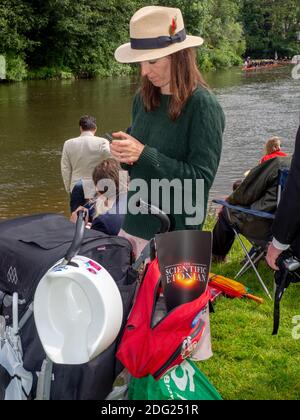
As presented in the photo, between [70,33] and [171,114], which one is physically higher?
[171,114]

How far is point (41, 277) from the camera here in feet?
6.87

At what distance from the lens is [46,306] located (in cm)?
191

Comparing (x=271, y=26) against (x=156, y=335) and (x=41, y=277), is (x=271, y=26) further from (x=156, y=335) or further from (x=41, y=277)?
(x=156, y=335)

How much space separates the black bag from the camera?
1998 millimetres

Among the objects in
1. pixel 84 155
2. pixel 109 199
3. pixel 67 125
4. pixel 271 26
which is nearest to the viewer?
pixel 109 199

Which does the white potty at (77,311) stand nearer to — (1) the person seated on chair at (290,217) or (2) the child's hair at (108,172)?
(1) the person seated on chair at (290,217)

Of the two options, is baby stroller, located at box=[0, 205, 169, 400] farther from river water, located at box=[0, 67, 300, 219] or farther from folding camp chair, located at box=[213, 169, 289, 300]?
river water, located at box=[0, 67, 300, 219]

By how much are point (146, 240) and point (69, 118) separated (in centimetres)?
1628

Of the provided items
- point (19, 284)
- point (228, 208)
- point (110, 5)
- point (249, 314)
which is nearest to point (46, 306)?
point (19, 284)

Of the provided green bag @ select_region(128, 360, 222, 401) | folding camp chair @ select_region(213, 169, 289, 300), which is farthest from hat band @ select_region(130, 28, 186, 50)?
folding camp chair @ select_region(213, 169, 289, 300)

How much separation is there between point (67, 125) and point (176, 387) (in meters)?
15.6

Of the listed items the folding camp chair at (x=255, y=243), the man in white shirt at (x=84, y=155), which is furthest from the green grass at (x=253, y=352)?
the man in white shirt at (x=84, y=155)

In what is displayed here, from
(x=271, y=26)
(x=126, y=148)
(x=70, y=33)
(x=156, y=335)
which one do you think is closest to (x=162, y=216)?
(x=126, y=148)

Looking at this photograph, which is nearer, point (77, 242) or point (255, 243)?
point (77, 242)
